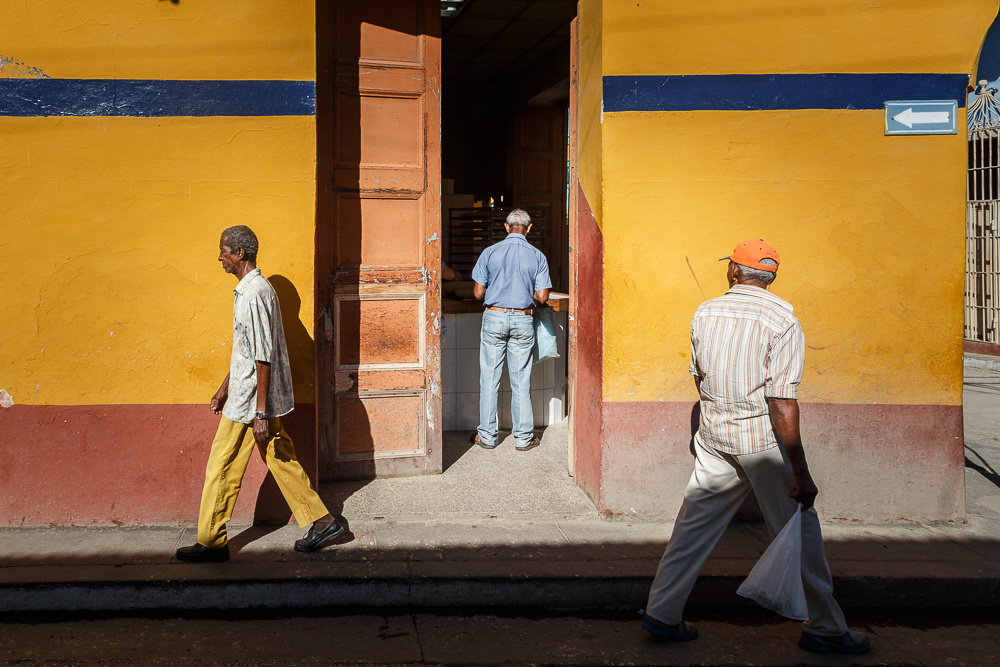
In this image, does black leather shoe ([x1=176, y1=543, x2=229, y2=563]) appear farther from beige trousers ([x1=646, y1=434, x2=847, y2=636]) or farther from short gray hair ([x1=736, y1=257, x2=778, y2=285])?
short gray hair ([x1=736, y1=257, x2=778, y2=285])

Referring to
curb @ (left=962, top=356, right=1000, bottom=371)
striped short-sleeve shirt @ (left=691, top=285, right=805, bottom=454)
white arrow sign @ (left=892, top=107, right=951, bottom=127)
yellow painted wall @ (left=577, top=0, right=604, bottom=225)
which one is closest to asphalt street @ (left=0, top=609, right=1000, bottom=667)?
striped short-sleeve shirt @ (left=691, top=285, right=805, bottom=454)

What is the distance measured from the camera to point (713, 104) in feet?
15.9

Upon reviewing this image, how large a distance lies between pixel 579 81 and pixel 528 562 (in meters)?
3.06

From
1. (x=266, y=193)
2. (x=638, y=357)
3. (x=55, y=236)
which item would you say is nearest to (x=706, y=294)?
(x=638, y=357)

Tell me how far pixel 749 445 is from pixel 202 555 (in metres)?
2.73

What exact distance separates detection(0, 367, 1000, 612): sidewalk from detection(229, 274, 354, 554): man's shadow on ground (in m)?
0.09

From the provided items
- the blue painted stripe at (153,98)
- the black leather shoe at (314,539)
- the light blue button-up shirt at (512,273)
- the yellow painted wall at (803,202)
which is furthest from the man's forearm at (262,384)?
the light blue button-up shirt at (512,273)

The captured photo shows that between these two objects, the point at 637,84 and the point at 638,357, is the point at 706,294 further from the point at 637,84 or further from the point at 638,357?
the point at 637,84

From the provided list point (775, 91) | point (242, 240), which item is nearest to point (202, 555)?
point (242, 240)

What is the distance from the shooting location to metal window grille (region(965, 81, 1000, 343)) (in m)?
11.8

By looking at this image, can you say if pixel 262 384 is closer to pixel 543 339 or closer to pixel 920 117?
pixel 543 339

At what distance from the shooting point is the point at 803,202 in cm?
490

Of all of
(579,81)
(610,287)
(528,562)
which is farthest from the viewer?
(579,81)

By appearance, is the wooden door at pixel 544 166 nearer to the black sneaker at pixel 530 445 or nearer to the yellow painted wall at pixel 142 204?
the black sneaker at pixel 530 445
